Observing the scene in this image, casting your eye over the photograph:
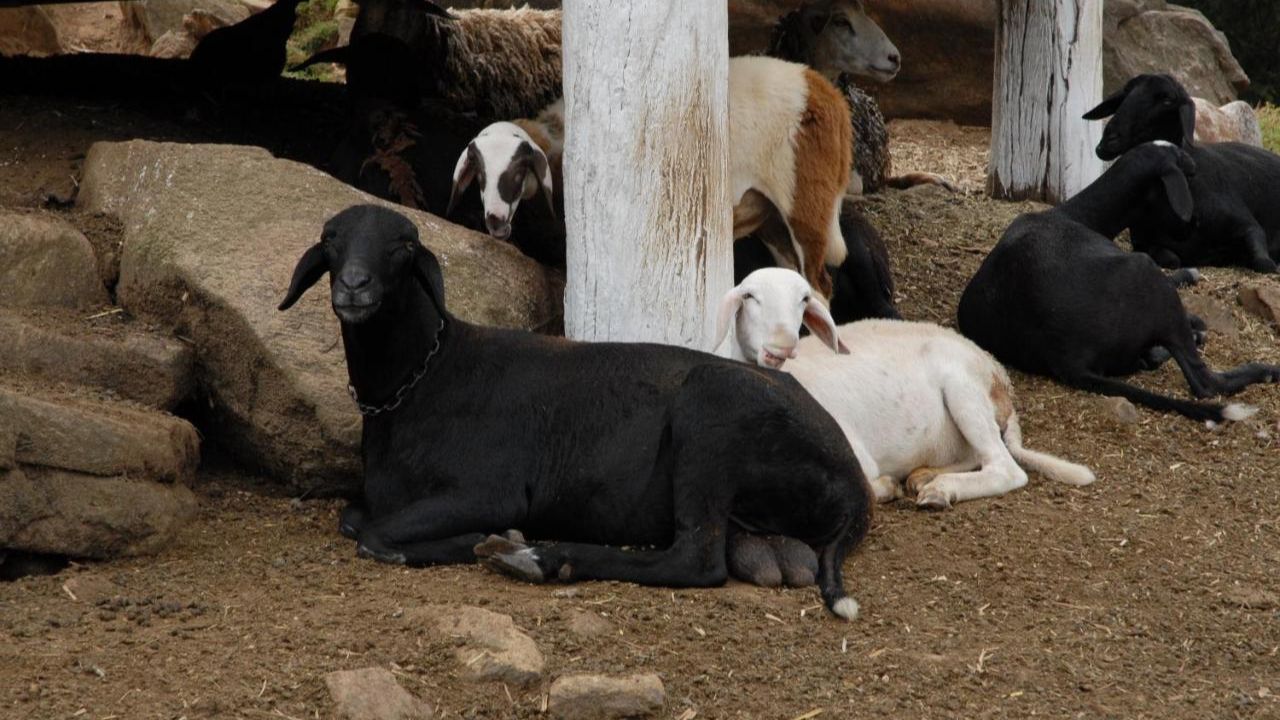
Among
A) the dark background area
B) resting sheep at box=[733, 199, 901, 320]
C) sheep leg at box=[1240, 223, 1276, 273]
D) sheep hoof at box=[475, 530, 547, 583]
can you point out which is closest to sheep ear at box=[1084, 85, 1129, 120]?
sheep leg at box=[1240, 223, 1276, 273]

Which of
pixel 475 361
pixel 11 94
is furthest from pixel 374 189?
pixel 475 361

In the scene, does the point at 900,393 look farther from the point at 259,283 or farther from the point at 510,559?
the point at 259,283

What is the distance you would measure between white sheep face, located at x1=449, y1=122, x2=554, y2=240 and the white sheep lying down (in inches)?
61.5

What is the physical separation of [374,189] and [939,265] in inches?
151

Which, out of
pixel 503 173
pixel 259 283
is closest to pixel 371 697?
pixel 259 283

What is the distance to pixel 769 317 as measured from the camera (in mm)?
6766

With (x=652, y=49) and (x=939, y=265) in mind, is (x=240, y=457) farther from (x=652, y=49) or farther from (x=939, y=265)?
(x=939, y=265)

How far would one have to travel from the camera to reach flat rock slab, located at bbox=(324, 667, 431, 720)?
4.50m

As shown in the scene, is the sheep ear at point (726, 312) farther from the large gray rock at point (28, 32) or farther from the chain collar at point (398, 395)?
the large gray rock at point (28, 32)

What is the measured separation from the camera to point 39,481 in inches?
222

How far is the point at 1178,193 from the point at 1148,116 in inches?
70.6

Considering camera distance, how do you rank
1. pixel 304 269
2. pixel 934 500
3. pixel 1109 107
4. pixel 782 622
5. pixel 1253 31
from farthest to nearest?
pixel 1253 31 < pixel 1109 107 < pixel 934 500 < pixel 304 269 < pixel 782 622

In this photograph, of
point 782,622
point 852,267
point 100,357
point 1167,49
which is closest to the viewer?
point 782,622

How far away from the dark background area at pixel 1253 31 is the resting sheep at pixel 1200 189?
779 centimetres
